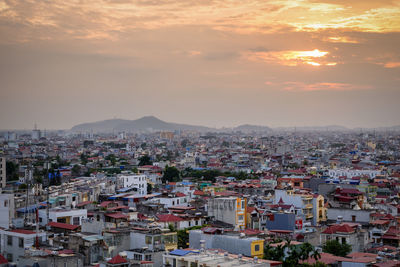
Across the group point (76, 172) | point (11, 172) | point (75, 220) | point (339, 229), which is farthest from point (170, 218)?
point (76, 172)

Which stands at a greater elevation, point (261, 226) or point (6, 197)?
point (6, 197)

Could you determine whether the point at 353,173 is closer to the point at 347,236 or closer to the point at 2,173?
the point at 2,173

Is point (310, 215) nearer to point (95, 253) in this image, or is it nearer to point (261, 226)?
point (261, 226)

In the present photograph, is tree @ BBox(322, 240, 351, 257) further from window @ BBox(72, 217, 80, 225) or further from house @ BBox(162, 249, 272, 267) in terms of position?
window @ BBox(72, 217, 80, 225)

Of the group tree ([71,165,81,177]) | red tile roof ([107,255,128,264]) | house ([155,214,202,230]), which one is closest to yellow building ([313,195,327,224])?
house ([155,214,202,230])

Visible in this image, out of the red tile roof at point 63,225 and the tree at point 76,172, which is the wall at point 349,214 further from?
the tree at point 76,172

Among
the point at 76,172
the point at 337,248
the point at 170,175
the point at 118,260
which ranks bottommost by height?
the point at 76,172

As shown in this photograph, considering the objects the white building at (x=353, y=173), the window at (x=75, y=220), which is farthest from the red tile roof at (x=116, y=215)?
the white building at (x=353, y=173)

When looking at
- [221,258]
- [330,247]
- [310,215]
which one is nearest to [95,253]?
[221,258]

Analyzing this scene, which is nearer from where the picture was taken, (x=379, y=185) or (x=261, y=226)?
(x=261, y=226)
